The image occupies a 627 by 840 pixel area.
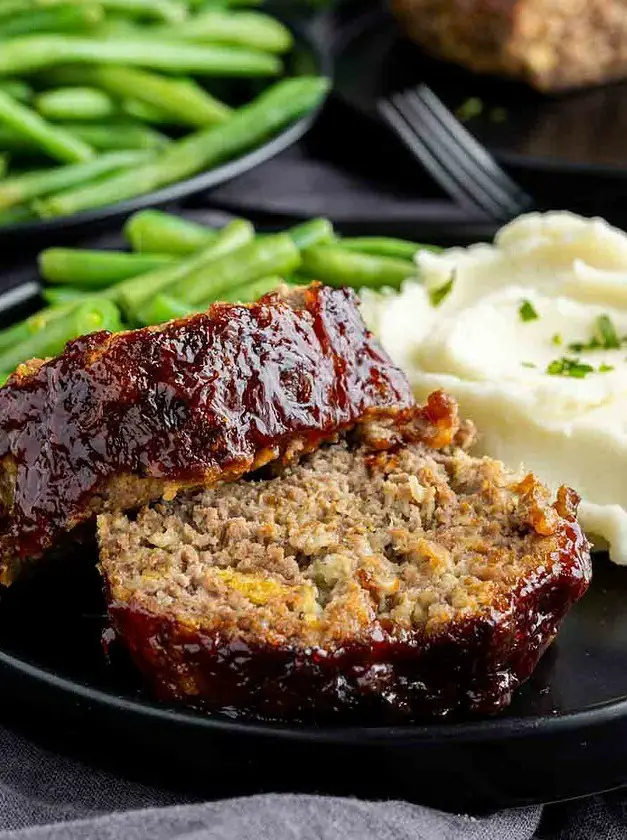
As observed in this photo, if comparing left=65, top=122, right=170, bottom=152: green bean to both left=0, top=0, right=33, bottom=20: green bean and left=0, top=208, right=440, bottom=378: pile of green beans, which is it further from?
left=0, top=208, right=440, bottom=378: pile of green beans

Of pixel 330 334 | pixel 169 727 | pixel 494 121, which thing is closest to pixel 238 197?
pixel 494 121

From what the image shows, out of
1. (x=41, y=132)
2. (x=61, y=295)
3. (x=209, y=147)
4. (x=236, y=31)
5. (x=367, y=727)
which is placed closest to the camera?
(x=367, y=727)

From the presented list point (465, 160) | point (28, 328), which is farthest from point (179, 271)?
point (465, 160)

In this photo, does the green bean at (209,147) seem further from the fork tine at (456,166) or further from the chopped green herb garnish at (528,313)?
the chopped green herb garnish at (528,313)

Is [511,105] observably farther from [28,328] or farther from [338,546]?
[338,546]

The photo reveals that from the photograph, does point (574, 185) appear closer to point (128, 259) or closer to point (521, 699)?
point (128, 259)

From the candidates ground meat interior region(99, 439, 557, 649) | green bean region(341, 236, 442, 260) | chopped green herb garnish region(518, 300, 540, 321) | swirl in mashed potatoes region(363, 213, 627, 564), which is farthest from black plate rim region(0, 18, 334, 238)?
ground meat interior region(99, 439, 557, 649)
